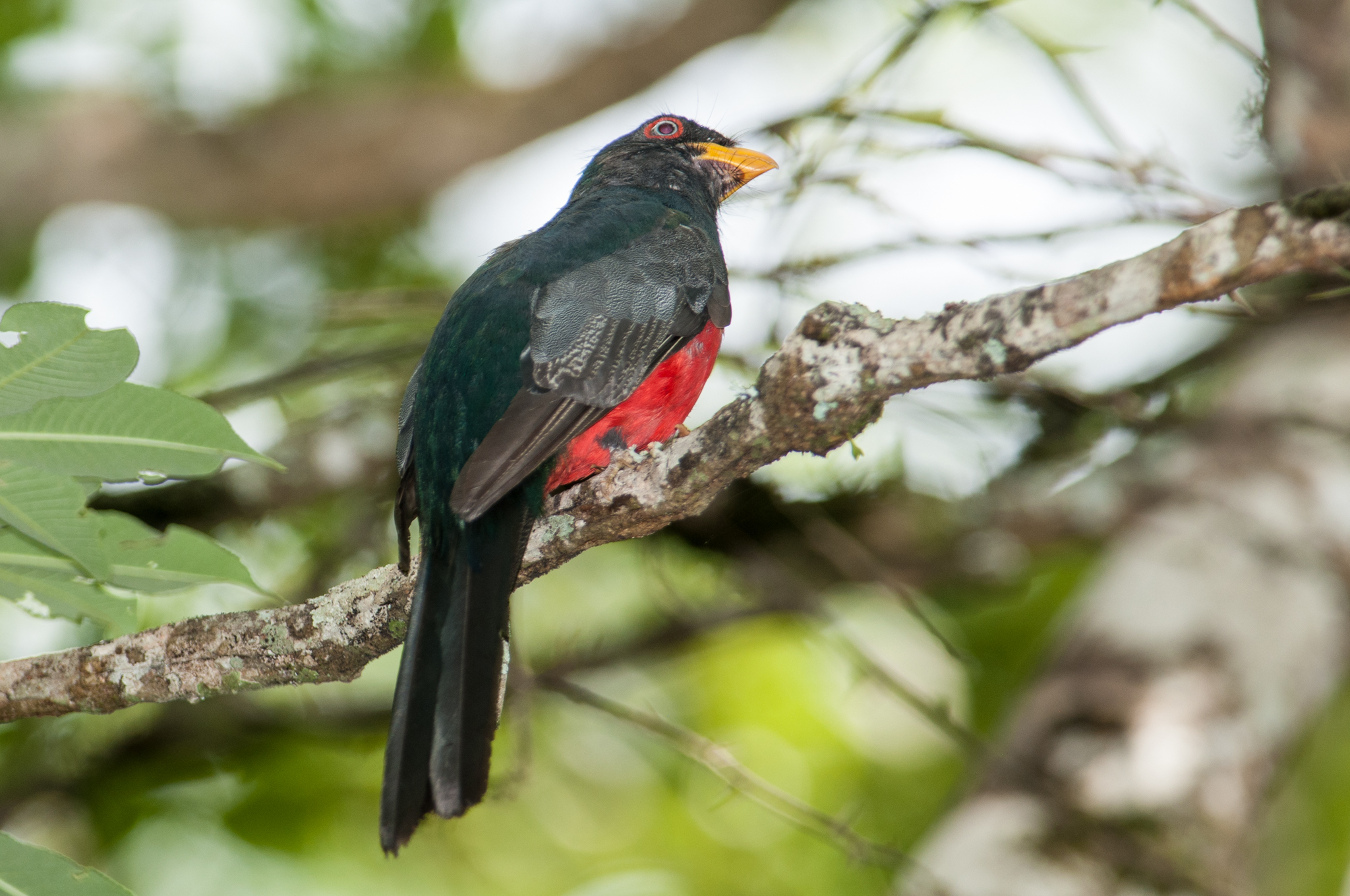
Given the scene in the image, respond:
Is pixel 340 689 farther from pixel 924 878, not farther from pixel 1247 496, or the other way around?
pixel 1247 496

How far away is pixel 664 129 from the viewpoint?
467cm

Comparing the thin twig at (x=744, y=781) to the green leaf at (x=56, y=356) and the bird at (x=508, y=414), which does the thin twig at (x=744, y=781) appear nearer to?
the bird at (x=508, y=414)

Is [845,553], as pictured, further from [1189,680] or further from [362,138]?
[362,138]

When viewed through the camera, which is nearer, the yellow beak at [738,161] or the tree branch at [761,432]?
the tree branch at [761,432]

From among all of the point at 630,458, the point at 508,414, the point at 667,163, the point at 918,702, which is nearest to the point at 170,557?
the point at 508,414

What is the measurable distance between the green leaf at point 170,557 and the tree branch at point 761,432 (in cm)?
18

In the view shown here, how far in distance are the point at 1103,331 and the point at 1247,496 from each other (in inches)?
119

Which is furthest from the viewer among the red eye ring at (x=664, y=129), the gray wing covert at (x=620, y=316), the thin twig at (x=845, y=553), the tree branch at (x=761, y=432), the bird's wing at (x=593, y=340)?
the red eye ring at (x=664, y=129)

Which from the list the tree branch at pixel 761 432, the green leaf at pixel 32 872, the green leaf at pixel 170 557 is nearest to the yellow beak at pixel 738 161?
the tree branch at pixel 761 432

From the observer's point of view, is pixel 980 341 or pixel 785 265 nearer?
pixel 980 341

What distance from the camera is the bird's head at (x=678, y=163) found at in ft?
14.3

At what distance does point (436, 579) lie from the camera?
254 centimetres

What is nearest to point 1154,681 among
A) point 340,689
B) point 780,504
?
point 780,504

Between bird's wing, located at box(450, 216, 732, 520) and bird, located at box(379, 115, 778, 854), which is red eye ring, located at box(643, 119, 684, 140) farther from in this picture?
bird's wing, located at box(450, 216, 732, 520)
